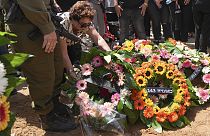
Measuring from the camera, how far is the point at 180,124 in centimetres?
404

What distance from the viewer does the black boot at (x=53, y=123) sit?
3.74 meters

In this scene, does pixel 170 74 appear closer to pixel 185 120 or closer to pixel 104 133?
pixel 185 120

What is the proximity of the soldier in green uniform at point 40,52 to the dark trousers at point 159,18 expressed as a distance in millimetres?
3565

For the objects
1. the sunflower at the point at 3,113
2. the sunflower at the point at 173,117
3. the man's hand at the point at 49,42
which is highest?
the man's hand at the point at 49,42

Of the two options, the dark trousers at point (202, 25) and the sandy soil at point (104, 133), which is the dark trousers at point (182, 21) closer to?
the dark trousers at point (202, 25)

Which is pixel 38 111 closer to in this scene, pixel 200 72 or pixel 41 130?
pixel 41 130

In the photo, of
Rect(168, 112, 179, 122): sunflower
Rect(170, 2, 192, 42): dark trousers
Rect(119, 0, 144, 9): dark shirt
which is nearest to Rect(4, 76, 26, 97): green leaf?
Rect(168, 112, 179, 122): sunflower

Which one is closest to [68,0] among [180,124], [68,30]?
[68,30]

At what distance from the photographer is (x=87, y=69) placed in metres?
4.15

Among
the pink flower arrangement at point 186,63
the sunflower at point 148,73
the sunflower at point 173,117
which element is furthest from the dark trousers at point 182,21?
the sunflower at point 173,117

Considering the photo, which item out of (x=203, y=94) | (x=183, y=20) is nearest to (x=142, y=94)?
(x=203, y=94)

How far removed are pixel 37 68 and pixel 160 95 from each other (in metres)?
1.46

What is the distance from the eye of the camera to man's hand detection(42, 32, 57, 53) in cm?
334

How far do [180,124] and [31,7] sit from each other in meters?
1.91
